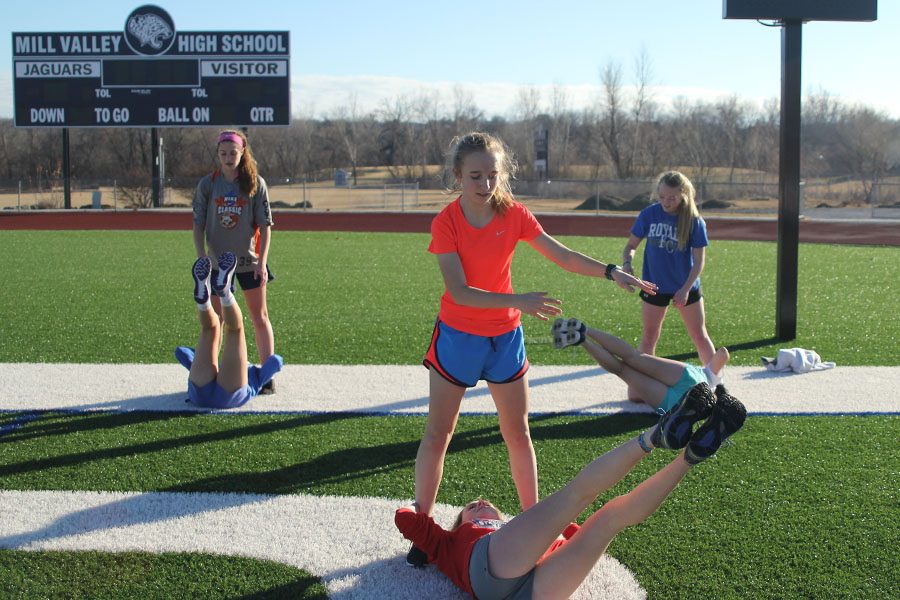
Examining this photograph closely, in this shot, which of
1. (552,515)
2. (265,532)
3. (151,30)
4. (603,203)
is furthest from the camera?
(603,203)

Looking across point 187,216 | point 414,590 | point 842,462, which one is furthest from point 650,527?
point 187,216

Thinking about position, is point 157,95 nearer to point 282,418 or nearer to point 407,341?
point 407,341

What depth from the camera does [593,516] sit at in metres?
2.95

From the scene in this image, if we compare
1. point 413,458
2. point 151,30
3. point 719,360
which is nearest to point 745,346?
point 719,360

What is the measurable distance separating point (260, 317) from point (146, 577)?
10.3 feet

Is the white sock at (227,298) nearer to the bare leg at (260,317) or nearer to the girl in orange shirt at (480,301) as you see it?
the bare leg at (260,317)

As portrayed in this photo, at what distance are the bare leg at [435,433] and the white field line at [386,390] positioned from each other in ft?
7.23

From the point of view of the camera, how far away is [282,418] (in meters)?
5.86

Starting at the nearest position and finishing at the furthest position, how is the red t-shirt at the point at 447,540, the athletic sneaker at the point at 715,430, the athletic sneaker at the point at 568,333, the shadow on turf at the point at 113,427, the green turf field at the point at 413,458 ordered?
the athletic sneaker at the point at 715,430, the red t-shirt at the point at 447,540, the athletic sneaker at the point at 568,333, the green turf field at the point at 413,458, the shadow on turf at the point at 113,427

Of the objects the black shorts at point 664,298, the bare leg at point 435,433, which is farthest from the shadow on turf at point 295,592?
the black shorts at point 664,298

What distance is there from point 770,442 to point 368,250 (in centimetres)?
1433

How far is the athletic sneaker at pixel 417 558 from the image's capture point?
3.63m

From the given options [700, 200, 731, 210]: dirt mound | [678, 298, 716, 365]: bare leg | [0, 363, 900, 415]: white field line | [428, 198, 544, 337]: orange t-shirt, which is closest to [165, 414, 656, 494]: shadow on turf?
[0, 363, 900, 415]: white field line

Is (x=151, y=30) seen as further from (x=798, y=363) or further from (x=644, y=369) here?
(x=644, y=369)
